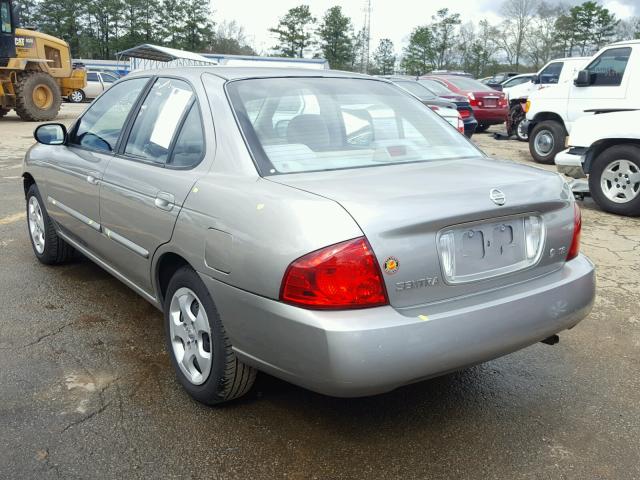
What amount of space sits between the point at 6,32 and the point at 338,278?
17312 millimetres

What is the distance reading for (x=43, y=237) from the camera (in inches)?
188

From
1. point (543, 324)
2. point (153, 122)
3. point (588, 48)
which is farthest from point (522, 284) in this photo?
point (588, 48)

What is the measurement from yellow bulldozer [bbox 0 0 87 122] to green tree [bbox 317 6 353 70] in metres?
50.9

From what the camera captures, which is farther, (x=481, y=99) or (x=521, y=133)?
(x=481, y=99)

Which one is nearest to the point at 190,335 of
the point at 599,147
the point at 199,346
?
the point at 199,346

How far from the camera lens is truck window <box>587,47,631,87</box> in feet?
32.1

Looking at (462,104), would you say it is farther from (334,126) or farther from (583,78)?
(334,126)

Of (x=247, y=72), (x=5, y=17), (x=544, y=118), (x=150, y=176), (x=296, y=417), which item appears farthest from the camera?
(x=5, y=17)

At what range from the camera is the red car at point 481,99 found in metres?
16.4

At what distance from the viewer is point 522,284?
2.49 m

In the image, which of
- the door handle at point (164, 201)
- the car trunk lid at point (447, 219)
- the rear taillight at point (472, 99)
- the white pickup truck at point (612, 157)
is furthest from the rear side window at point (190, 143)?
the rear taillight at point (472, 99)

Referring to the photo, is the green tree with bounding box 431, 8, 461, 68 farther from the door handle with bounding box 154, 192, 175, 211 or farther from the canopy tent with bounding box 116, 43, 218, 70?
the door handle with bounding box 154, 192, 175, 211

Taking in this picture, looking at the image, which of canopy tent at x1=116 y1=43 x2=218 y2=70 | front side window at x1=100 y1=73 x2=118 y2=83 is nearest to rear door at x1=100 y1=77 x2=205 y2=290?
canopy tent at x1=116 y1=43 x2=218 y2=70

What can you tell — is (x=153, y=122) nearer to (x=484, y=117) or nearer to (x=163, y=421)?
(x=163, y=421)
